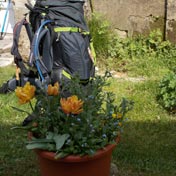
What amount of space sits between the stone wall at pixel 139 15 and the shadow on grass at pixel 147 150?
2079 millimetres

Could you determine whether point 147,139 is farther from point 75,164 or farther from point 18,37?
point 18,37

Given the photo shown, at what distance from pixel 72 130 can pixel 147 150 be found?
133 centimetres

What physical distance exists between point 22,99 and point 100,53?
133 inches

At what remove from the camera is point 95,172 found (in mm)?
2461

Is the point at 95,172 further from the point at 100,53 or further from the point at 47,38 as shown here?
the point at 100,53

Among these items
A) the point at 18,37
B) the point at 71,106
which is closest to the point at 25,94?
the point at 71,106

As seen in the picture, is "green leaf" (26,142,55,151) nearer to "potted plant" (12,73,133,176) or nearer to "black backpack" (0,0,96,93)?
"potted plant" (12,73,133,176)

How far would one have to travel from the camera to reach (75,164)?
239 cm

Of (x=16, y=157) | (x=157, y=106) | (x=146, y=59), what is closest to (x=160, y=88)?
(x=157, y=106)

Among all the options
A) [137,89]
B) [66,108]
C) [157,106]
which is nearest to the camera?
[66,108]

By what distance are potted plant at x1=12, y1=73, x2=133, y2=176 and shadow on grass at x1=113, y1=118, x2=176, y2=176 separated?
0.69 metres

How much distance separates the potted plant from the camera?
2.34m

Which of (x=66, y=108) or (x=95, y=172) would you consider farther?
(x=95, y=172)

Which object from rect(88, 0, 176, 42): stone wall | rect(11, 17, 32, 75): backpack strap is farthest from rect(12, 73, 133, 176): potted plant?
rect(88, 0, 176, 42): stone wall
